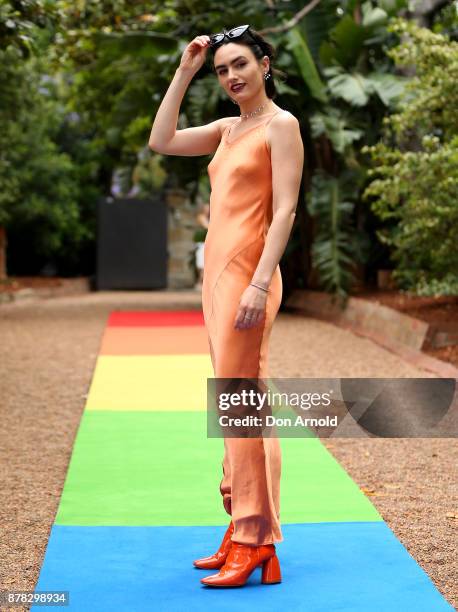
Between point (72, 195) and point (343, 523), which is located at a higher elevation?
point (343, 523)

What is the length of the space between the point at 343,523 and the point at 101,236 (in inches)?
820

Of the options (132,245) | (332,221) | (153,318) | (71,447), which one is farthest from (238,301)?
(132,245)

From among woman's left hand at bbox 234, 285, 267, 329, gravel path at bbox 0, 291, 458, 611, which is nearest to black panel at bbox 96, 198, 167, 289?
gravel path at bbox 0, 291, 458, 611

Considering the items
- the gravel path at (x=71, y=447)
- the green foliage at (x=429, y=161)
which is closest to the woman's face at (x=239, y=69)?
the gravel path at (x=71, y=447)

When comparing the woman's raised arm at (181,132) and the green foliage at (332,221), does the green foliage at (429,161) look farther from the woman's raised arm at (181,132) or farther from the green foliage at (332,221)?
the woman's raised arm at (181,132)

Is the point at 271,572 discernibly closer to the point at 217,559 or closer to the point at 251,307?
the point at 217,559

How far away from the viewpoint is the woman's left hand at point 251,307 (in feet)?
11.4

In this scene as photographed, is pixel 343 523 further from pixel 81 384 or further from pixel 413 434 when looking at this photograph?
pixel 81 384

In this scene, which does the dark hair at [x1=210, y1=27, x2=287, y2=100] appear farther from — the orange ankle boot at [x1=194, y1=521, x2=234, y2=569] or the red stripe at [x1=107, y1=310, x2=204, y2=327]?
the red stripe at [x1=107, y1=310, x2=204, y2=327]

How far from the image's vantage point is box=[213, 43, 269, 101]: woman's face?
3.61 meters

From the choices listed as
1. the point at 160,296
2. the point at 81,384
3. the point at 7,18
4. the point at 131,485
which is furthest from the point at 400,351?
the point at 160,296

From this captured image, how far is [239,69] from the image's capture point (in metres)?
3.61

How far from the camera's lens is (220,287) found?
3613 mm

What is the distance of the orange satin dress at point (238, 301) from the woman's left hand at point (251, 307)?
6 centimetres
